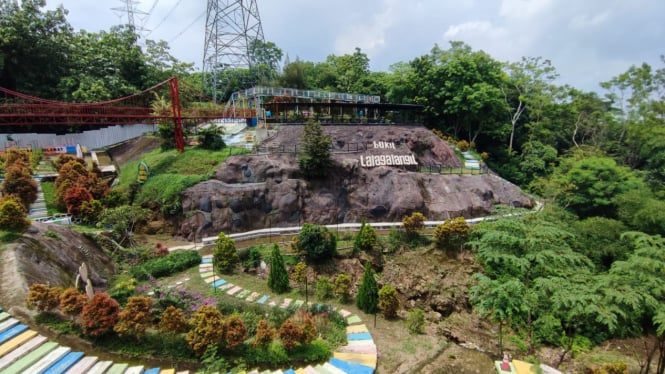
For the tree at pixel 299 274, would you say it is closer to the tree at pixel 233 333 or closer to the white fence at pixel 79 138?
the tree at pixel 233 333

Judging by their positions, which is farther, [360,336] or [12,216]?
Answer: [12,216]

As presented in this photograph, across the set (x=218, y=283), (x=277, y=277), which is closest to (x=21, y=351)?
(x=218, y=283)

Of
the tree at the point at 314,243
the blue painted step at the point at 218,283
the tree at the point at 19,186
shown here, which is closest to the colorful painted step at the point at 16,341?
the blue painted step at the point at 218,283

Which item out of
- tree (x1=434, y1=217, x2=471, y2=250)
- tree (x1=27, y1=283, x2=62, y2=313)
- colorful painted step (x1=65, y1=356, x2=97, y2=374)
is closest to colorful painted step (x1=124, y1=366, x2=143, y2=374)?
colorful painted step (x1=65, y1=356, x2=97, y2=374)

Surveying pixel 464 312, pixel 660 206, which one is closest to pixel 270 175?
pixel 464 312

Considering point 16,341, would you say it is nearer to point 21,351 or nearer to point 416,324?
point 21,351

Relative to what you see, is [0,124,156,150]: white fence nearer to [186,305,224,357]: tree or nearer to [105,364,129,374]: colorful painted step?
[105,364,129,374]: colorful painted step
